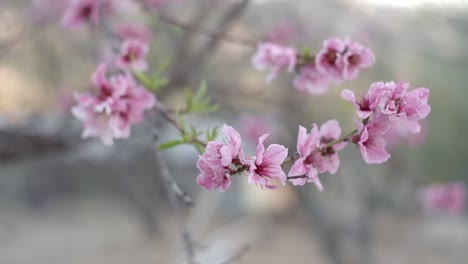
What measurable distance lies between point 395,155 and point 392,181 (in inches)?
13.9

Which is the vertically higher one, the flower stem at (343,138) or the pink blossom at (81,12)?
the pink blossom at (81,12)

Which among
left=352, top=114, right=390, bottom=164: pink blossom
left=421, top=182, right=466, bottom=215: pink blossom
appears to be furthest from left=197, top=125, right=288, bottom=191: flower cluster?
left=421, top=182, right=466, bottom=215: pink blossom

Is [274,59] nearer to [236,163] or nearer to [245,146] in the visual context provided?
[236,163]

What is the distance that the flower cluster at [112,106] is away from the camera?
0.76 m

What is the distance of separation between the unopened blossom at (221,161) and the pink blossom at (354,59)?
273mm

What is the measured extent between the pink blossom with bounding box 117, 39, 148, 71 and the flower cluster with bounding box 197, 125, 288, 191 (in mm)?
352

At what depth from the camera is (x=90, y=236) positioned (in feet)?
16.5

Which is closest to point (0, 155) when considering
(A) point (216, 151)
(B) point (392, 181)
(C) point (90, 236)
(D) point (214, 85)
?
(D) point (214, 85)

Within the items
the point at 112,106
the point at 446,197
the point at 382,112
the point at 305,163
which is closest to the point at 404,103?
the point at 382,112

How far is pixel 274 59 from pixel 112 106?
0.28 m

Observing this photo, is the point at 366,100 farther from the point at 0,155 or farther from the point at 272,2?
the point at 272,2

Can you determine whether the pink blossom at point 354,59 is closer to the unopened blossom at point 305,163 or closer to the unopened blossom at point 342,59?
the unopened blossom at point 342,59

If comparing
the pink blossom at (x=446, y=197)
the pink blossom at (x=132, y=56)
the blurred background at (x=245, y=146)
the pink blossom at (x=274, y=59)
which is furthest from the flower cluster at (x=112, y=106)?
the pink blossom at (x=446, y=197)

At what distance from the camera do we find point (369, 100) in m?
0.61
